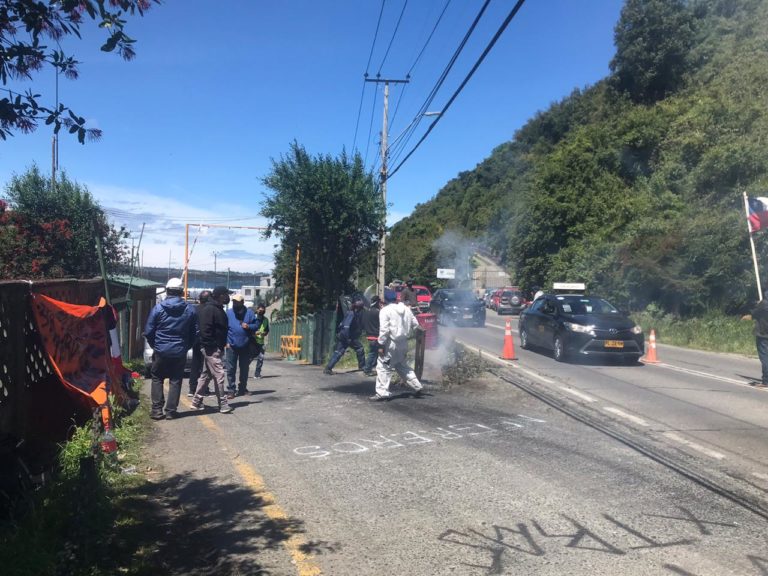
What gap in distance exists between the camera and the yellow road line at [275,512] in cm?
396

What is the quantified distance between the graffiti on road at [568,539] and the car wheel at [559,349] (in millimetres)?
10293

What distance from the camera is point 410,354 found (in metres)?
15.0

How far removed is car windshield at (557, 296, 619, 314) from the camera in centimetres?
1549

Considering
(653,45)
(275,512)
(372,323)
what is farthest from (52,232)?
(653,45)

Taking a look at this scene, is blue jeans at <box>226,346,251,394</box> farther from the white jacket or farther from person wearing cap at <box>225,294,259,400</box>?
the white jacket

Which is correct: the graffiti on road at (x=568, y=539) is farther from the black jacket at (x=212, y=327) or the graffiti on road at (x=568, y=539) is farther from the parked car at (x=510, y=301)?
the parked car at (x=510, y=301)

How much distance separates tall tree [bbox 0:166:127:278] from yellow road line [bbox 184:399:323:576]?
1692cm

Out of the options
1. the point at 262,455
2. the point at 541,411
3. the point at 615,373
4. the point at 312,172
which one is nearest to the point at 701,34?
the point at 312,172

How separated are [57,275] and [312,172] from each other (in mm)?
9101

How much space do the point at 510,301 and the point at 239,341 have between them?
3408 centimetres

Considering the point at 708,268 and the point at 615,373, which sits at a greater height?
the point at 708,268

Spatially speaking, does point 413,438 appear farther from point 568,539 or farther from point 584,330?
point 584,330

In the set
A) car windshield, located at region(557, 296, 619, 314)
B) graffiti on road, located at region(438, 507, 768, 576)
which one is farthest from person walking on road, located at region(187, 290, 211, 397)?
car windshield, located at region(557, 296, 619, 314)

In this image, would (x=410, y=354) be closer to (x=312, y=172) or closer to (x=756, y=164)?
(x=312, y=172)
